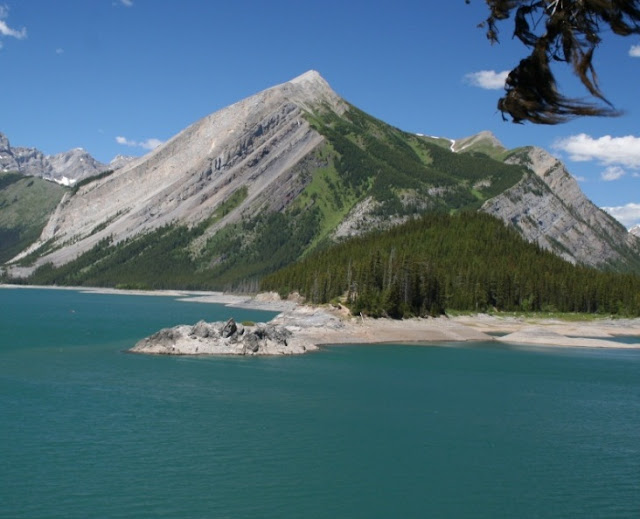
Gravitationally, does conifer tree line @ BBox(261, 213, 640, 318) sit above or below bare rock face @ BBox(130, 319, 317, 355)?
above

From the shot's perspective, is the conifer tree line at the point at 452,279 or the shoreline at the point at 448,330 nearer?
the shoreline at the point at 448,330

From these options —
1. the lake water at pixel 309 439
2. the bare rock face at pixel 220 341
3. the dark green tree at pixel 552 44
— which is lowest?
the lake water at pixel 309 439

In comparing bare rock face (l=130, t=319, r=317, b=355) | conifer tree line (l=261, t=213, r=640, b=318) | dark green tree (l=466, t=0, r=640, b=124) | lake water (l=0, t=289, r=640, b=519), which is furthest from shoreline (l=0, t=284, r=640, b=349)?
dark green tree (l=466, t=0, r=640, b=124)

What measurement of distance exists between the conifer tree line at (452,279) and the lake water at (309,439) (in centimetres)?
5343

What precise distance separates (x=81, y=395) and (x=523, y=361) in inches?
2209

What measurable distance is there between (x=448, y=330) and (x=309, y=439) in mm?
79793

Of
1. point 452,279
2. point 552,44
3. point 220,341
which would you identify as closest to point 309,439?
point 552,44

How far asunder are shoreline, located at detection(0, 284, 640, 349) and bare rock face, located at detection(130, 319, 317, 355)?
10.3 meters

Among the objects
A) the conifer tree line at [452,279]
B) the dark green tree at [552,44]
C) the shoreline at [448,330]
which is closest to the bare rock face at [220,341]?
the shoreline at [448,330]

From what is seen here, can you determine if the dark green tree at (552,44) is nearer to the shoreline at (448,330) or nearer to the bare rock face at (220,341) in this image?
the bare rock face at (220,341)

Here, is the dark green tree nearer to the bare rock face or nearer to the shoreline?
the bare rock face

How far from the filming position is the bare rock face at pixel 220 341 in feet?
271

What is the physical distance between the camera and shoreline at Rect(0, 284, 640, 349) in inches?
4183

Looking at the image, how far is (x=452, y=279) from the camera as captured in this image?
155000mm
